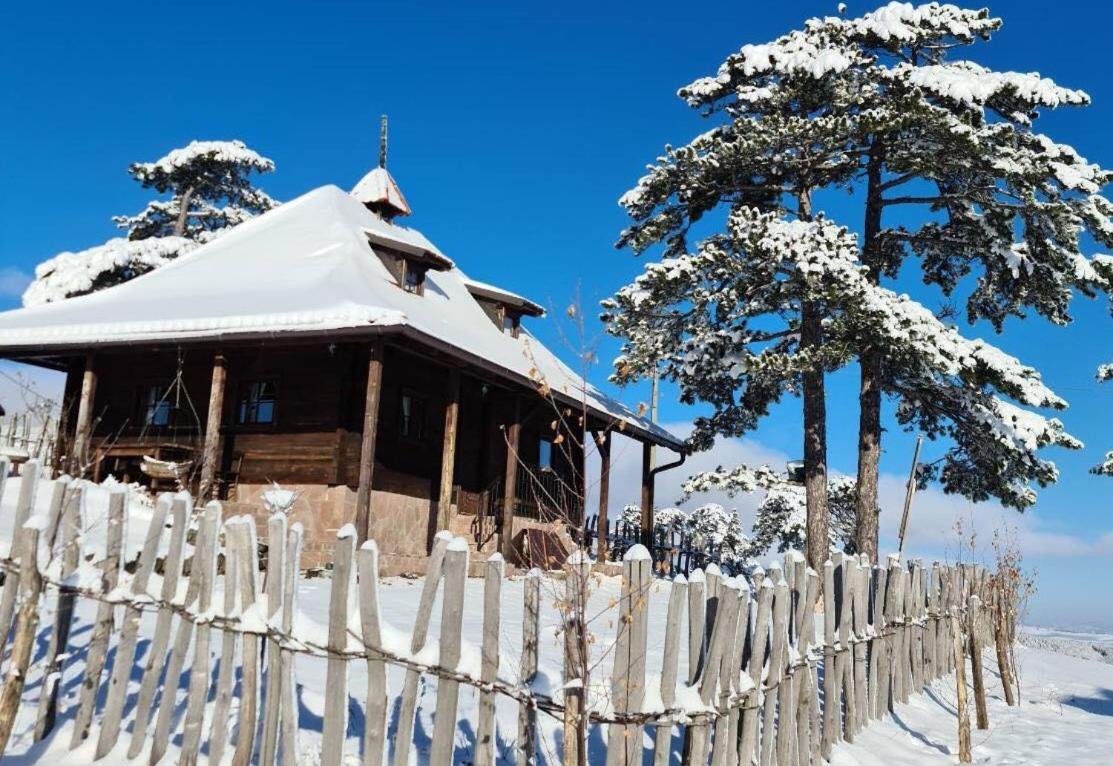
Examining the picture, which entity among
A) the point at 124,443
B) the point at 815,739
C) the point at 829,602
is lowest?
the point at 815,739

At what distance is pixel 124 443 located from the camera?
16859 mm

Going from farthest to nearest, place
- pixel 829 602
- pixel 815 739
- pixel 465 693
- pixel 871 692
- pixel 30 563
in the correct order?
pixel 871 692 → pixel 829 602 → pixel 815 739 → pixel 465 693 → pixel 30 563

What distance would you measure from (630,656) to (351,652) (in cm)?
131

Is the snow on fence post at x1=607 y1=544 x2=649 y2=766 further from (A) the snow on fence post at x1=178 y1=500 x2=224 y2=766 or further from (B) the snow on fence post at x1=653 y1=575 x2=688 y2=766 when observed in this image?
(A) the snow on fence post at x1=178 y1=500 x2=224 y2=766

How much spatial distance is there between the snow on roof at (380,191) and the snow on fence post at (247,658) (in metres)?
18.7

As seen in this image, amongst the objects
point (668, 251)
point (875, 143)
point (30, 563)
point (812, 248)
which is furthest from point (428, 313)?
point (30, 563)

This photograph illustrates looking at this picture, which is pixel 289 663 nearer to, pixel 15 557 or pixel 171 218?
pixel 15 557

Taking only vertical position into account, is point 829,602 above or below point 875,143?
below

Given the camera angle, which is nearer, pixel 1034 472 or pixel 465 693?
pixel 465 693

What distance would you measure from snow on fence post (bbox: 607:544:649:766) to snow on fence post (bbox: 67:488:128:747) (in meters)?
2.94

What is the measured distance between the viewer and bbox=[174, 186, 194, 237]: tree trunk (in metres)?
29.7

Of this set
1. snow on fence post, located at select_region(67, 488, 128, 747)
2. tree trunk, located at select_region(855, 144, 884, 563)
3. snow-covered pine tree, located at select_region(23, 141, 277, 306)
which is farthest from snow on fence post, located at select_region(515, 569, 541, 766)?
snow-covered pine tree, located at select_region(23, 141, 277, 306)

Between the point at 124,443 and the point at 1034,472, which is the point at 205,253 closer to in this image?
the point at 124,443

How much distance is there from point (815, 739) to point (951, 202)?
1441 centimetres
